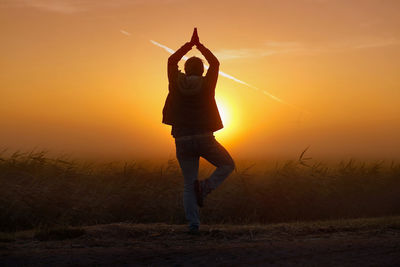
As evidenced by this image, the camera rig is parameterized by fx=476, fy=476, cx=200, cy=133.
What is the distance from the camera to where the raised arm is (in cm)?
606

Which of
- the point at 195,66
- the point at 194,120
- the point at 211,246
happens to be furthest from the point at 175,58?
the point at 211,246

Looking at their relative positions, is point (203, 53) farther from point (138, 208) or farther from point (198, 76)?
point (138, 208)

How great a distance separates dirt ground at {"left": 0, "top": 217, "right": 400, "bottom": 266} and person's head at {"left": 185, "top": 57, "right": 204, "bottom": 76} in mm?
2068

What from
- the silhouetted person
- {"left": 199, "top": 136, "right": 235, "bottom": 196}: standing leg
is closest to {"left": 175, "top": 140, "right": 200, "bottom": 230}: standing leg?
the silhouetted person

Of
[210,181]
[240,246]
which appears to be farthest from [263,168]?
[240,246]

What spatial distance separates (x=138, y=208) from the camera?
934 cm

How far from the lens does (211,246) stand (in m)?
5.35

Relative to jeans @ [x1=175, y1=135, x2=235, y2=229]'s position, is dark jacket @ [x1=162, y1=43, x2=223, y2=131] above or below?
above

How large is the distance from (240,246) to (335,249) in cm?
Result: 103

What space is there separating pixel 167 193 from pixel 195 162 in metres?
3.66

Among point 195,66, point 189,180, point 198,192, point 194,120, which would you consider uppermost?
point 195,66

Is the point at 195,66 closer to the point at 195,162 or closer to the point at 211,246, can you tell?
the point at 195,162

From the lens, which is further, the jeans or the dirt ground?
the jeans

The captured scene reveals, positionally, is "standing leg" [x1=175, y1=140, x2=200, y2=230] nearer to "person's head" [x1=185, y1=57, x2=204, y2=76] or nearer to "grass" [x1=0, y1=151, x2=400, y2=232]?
"person's head" [x1=185, y1=57, x2=204, y2=76]
